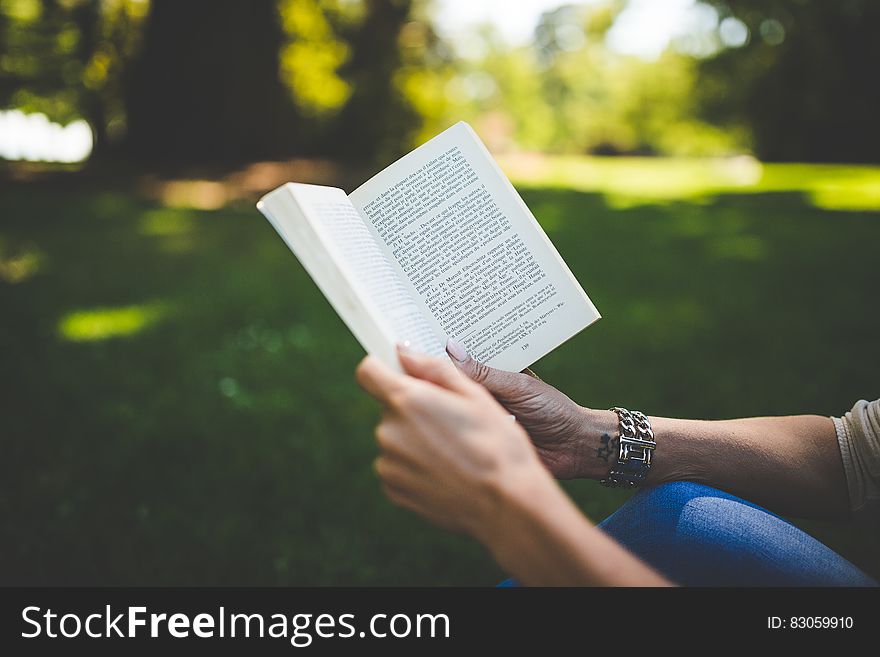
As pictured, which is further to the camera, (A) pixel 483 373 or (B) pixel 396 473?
(A) pixel 483 373

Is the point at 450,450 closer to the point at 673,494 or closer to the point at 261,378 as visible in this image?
the point at 673,494

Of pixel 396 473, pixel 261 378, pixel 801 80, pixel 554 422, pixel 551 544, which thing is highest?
pixel 801 80

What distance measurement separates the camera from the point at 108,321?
4598 millimetres

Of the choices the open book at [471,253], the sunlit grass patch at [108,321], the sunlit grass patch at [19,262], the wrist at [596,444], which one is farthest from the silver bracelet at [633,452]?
the sunlit grass patch at [19,262]

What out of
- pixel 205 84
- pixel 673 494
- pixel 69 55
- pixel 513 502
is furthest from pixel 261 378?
pixel 69 55

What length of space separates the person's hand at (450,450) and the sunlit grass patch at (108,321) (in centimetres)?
391

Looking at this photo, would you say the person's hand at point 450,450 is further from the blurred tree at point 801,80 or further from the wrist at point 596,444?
Answer: the blurred tree at point 801,80

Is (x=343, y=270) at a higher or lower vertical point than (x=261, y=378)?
lower

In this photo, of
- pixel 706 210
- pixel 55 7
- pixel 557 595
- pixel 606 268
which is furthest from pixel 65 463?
pixel 55 7

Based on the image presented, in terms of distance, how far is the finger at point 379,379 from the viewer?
0.92m

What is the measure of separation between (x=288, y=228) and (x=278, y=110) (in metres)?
11.1

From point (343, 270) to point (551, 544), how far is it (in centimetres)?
50

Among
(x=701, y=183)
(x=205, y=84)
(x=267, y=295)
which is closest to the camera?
(x=267, y=295)

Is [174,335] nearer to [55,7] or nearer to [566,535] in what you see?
[566,535]
